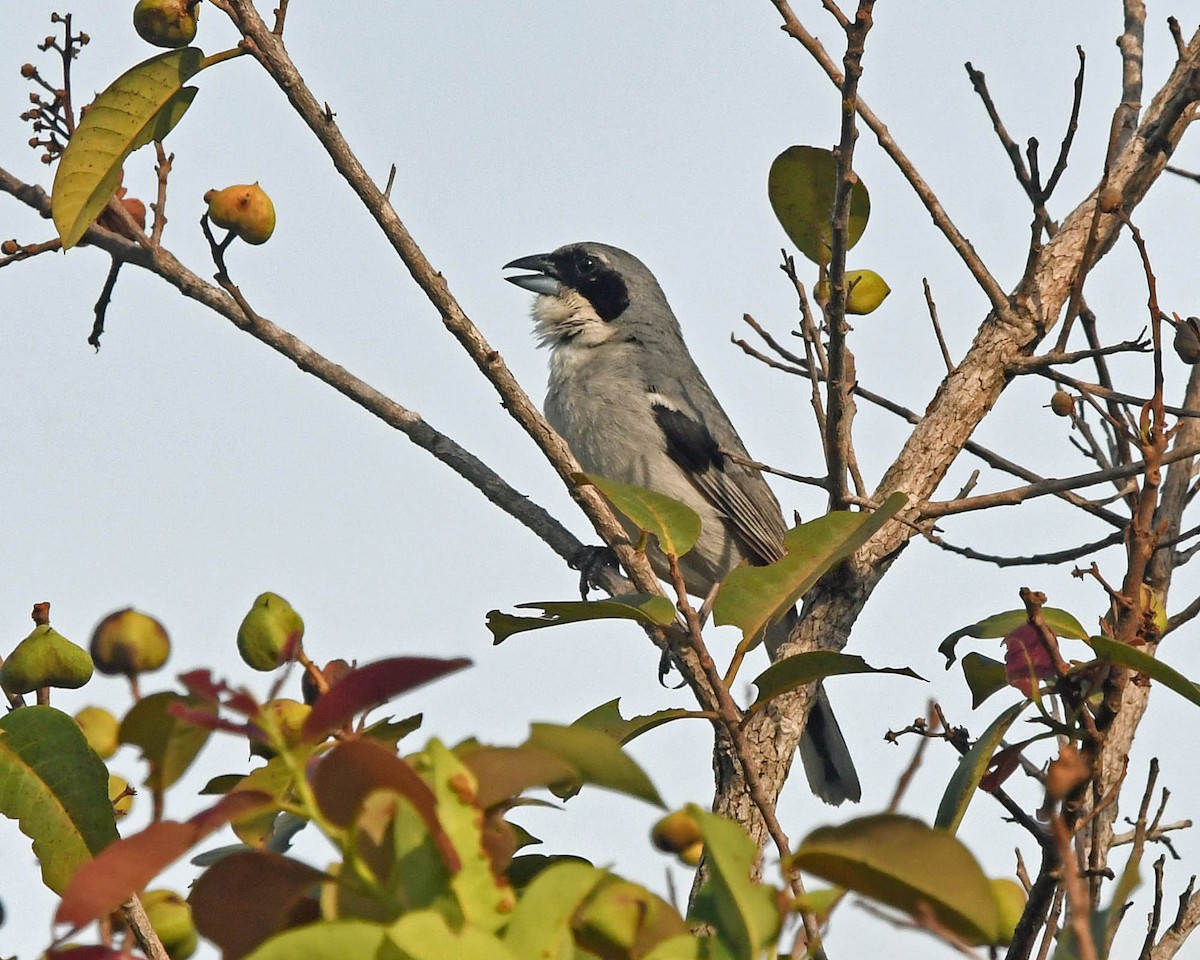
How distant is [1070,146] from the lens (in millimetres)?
3848

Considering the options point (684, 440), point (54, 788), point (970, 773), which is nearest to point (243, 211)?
point (54, 788)

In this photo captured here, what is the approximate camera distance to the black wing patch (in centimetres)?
701

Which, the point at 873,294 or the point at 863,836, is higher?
the point at 873,294

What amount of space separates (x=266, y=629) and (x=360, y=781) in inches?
36.7

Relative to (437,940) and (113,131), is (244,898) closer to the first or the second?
(437,940)

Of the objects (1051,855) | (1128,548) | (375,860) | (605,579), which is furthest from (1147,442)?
(605,579)

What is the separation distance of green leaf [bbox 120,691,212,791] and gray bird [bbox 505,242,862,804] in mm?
4757

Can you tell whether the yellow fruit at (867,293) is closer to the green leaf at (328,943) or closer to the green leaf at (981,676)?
the green leaf at (981,676)

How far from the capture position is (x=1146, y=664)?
208 cm

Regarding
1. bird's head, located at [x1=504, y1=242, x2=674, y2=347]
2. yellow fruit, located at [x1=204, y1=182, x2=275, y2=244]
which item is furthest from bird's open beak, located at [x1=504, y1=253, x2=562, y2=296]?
yellow fruit, located at [x1=204, y1=182, x2=275, y2=244]

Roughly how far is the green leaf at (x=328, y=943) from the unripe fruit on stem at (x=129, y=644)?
4.33ft

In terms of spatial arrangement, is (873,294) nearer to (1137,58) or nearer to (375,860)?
(1137,58)

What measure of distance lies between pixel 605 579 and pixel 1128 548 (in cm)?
274

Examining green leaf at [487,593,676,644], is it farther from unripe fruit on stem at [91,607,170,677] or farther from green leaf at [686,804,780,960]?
green leaf at [686,804,780,960]
